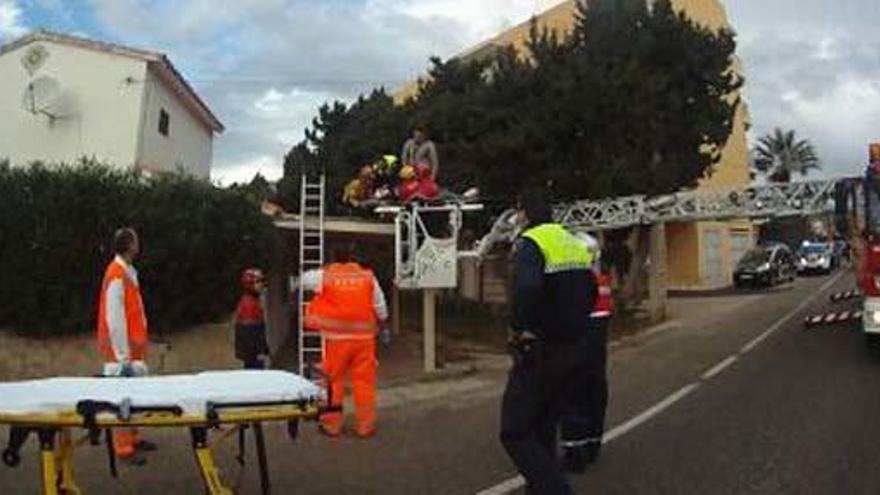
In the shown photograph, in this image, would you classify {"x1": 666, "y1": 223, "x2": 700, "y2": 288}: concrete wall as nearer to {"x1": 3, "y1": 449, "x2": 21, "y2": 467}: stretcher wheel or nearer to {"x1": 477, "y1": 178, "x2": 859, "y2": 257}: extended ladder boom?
{"x1": 477, "y1": 178, "x2": 859, "y2": 257}: extended ladder boom

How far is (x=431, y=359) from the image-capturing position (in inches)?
832

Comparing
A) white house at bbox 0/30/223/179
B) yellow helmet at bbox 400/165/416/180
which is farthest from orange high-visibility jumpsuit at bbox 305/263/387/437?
white house at bbox 0/30/223/179

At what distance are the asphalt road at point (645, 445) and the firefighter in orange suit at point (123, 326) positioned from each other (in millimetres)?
294

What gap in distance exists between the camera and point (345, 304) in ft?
41.6

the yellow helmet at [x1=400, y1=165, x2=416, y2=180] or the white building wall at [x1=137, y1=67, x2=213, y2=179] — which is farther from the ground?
the white building wall at [x1=137, y1=67, x2=213, y2=179]

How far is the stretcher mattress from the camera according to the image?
25.3 feet

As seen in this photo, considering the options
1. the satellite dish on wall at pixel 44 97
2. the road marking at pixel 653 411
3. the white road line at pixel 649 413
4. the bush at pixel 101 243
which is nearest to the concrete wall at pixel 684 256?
the road marking at pixel 653 411

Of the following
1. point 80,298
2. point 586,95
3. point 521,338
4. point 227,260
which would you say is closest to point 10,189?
point 80,298

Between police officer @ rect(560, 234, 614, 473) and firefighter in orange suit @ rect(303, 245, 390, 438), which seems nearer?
police officer @ rect(560, 234, 614, 473)

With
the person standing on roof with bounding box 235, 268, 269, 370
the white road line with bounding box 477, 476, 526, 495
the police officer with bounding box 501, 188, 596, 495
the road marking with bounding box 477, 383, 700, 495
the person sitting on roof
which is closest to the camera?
the police officer with bounding box 501, 188, 596, 495

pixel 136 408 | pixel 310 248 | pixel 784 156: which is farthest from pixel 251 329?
pixel 784 156

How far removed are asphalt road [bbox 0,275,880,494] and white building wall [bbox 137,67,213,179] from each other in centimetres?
1192

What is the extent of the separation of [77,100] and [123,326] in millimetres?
18983

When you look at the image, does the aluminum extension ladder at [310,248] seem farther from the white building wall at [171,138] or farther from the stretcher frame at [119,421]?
the stretcher frame at [119,421]
